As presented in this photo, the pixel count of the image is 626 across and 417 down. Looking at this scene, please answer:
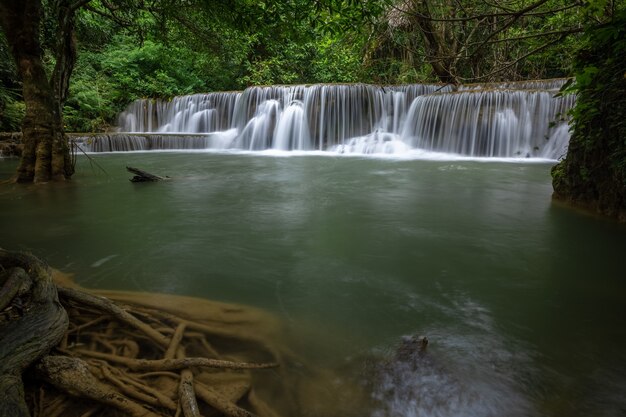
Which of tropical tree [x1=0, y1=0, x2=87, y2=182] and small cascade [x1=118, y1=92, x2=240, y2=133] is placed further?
small cascade [x1=118, y1=92, x2=240, y2=133]

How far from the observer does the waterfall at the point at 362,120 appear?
12.5m

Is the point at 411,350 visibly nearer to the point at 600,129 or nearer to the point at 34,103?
the point at 600,129

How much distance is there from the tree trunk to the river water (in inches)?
21.1

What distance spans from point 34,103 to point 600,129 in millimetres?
8318

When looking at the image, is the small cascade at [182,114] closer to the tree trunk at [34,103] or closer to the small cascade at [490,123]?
the small cascade at [490,123]

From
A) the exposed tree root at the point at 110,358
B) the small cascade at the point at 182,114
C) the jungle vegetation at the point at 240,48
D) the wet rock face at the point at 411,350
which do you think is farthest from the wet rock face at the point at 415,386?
the small cascade at the point at 182,114

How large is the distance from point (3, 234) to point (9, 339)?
3.57 meters

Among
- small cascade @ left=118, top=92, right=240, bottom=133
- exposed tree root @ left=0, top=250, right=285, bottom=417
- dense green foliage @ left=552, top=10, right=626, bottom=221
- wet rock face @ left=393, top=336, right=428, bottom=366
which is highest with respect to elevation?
small cascade @ left=118, top=92, right=240, bottom=133

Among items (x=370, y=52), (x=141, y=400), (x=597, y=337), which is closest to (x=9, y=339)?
(x=141, y=400)

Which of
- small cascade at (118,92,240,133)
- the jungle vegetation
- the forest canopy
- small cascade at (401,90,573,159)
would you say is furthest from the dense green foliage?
small cascade at (118,92,240,133)

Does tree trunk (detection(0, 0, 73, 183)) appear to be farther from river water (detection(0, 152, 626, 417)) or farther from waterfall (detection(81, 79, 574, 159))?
waterfall (detection(81, 79, 574, 159))

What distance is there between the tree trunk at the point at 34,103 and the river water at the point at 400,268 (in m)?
0.54

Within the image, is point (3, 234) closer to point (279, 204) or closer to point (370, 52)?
point (279, 204)

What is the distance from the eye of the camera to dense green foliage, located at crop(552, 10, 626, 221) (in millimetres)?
4059
